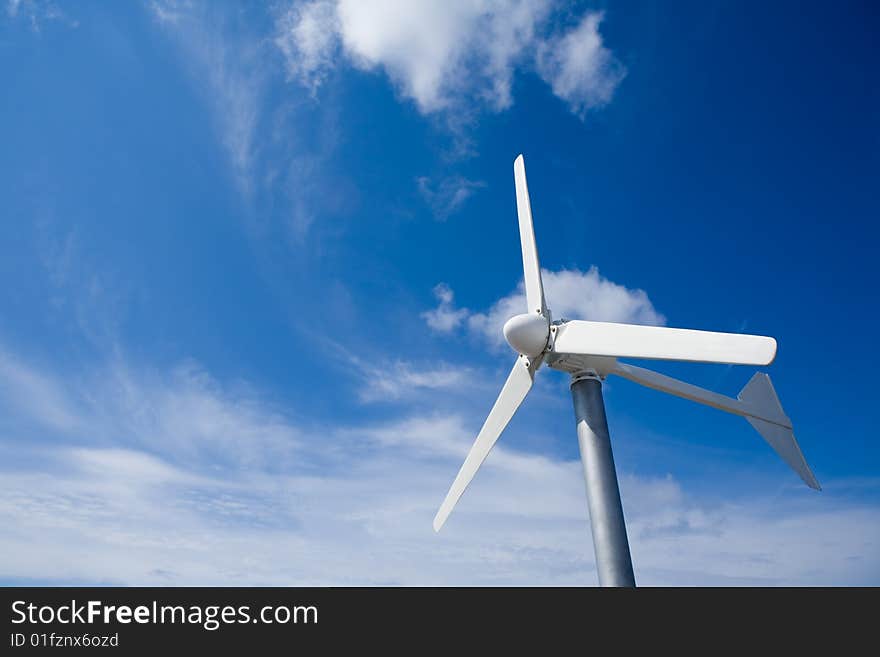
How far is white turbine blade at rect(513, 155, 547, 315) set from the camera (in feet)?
48.0

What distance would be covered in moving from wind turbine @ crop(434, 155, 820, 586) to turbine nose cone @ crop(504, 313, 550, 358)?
1.1 inches

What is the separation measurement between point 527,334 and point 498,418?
2.96 metres

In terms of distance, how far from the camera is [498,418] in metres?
14.8

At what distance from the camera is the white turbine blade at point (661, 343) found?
10.5m

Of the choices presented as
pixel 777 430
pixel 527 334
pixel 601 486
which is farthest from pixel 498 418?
pixel 777 430

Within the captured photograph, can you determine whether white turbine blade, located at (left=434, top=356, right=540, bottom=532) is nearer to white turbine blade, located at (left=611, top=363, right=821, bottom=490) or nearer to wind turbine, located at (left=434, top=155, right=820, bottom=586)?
wind turbine, located at (left=434, top=155, right=820, bottom=586)

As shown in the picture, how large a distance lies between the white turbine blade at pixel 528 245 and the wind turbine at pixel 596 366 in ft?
0.10

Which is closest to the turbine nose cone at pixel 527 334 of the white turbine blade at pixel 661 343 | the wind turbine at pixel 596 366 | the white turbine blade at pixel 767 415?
the wind turbine at pixel 596 366

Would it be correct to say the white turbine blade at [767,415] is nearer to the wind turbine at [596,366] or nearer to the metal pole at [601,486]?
the wind turbine at [596,366]

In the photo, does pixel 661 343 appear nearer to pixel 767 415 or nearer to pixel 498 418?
pixel 498 418
